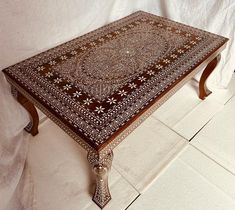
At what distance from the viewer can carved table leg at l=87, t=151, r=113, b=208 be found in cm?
81

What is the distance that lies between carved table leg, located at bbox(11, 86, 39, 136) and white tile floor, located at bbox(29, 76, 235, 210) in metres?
0.05

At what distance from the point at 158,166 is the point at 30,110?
663 mm

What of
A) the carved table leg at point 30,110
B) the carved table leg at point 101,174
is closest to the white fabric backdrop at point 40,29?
the carved table leg at point 30,110

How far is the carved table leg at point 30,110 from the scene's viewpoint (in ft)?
3.48

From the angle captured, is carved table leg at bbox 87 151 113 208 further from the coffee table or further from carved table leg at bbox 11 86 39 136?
carved table leg at bbox 11 86 39 136

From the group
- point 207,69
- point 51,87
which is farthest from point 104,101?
point 207,69

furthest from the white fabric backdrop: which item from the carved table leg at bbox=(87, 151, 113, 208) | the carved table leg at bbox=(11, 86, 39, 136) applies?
the carved table leg at bbox=(87, 151, 113, 208)

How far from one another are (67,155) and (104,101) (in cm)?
49

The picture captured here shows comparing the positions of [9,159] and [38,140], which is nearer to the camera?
[9,159]

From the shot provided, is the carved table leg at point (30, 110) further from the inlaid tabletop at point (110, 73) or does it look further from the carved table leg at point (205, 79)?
the carved table leg at point (205, 79)

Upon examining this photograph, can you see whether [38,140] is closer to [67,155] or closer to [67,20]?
[67,155]

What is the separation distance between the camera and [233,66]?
1.51m

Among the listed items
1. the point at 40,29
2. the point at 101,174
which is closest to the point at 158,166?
the point at 101,174

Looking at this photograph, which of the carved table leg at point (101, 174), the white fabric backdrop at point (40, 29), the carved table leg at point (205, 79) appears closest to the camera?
the carved table leg at point (101, 174)
